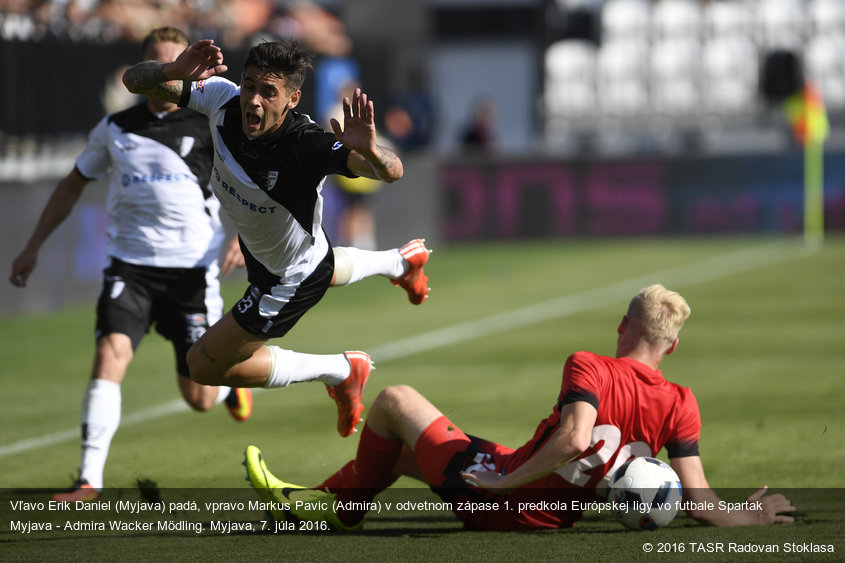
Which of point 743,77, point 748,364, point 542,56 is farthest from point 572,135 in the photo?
→ point 748,364

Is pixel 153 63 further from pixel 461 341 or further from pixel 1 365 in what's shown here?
pixel 461 341

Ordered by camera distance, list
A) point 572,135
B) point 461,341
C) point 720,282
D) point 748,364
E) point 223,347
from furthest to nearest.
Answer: point 572,135 < point 720,282 < point 461,341 < point 748,364 < point 223,347

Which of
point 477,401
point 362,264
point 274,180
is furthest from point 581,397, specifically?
point 477,401

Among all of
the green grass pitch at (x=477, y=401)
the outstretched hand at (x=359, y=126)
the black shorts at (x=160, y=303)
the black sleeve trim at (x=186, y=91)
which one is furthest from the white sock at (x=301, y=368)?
the outstretched hand at (x=359, y=126)

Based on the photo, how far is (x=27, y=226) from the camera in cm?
1512

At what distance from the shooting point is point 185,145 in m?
7.77

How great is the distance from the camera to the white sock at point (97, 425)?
6977 mm

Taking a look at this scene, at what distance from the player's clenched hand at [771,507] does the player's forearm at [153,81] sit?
10.1 ft

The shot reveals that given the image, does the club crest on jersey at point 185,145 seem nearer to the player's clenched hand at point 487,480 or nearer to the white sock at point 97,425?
the white sock at point 97,425

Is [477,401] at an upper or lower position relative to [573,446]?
lower

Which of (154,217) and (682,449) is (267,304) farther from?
(682,449)

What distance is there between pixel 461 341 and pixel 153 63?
7.51 meters

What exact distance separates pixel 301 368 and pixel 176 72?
5.21 feet

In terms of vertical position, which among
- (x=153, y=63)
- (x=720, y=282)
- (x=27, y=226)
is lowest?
(x=720, y=282)
